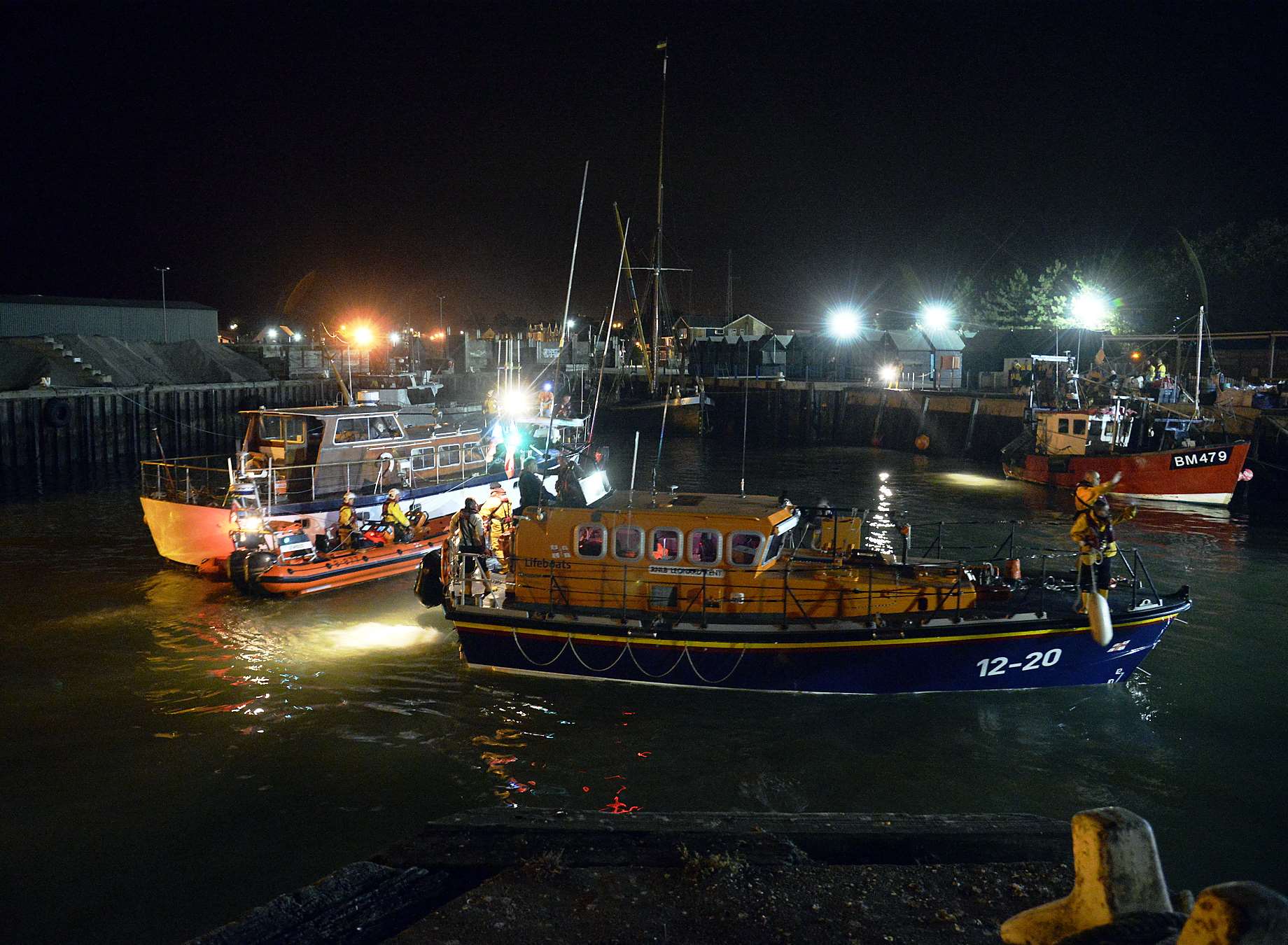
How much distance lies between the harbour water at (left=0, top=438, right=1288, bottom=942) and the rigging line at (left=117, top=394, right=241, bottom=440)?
23333mm

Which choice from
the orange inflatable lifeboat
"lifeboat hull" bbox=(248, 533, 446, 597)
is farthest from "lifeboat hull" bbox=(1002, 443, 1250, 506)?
the orange inflatable lifeboat

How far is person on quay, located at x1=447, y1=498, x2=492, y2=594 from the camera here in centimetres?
1220

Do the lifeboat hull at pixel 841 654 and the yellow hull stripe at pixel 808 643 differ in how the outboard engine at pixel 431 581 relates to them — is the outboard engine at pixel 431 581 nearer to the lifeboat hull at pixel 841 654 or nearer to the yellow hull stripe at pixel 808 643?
the lifeboat hull at pixel 841 654

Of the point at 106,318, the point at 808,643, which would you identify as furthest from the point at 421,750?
the point at 106,318

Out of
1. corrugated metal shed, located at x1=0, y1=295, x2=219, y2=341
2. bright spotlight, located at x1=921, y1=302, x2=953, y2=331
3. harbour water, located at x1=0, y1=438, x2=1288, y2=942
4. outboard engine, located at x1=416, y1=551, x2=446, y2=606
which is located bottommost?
harbour water, located at x1=0, y1=438, x2=1288, y2=942

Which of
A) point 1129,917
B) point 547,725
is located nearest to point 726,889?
point 1129,917

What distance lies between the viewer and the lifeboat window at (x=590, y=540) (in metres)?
11.5

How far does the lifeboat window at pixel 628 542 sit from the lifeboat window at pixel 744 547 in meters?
1.18

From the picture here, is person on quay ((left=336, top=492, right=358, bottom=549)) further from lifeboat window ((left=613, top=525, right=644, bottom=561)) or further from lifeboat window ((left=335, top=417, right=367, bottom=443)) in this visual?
lifeboat window ((left=613, top=525, right=644, bottom=561))

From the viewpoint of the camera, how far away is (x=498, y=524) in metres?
15.2

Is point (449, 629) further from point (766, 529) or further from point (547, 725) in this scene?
point (766, 529)

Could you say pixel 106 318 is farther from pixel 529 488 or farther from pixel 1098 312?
pixel 1098 312

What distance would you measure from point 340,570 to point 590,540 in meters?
7.33

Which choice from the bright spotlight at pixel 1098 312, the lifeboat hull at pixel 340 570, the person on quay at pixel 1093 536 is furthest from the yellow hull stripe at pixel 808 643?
the bright spotlight at pixel 1098 312
